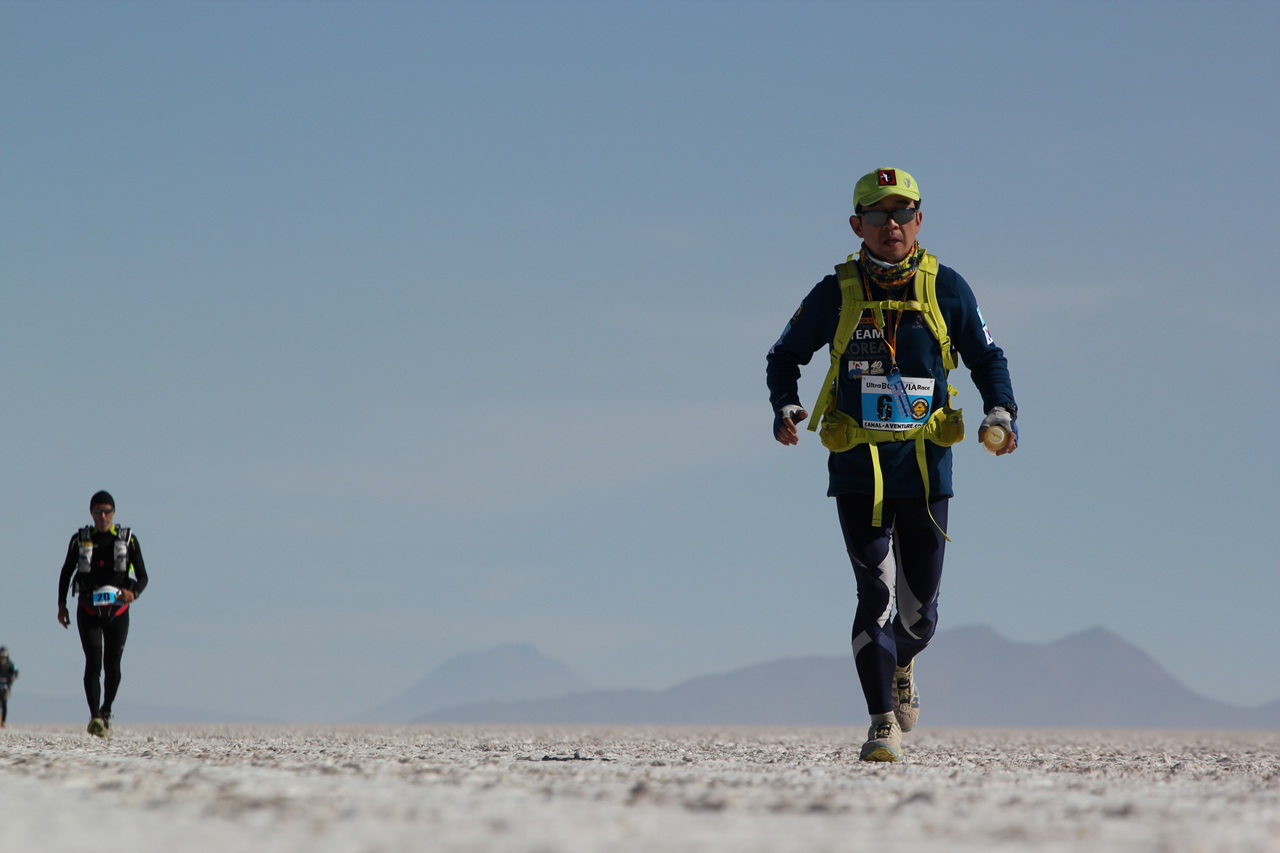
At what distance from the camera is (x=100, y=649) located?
1240 centimetres

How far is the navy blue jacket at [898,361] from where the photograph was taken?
7293mm

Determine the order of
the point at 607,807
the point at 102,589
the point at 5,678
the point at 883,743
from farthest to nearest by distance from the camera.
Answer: the point at 5,678, the point at 102,589, the point at 883,743, the point at 607,807

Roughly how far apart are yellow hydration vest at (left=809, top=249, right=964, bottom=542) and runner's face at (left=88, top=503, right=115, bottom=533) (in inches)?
293

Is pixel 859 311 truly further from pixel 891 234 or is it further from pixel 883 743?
pixel 883 743

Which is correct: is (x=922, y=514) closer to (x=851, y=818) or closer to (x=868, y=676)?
(x=868, y=676)

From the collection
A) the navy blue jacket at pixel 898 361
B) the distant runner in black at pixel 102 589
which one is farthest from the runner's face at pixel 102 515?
the navy blue jacket at pixel 898 361

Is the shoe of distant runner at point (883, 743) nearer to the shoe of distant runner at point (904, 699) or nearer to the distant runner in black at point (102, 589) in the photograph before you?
the shoe of distant runner at point (904, 699)

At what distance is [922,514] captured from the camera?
736cm

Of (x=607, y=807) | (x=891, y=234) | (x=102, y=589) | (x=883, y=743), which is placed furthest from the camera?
(x=102, y=589)

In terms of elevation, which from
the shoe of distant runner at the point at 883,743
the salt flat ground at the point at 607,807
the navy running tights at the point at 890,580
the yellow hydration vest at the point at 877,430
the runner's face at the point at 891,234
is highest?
the runner's face at the point at 891,234

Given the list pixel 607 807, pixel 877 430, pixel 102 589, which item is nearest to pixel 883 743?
pixel 877 430

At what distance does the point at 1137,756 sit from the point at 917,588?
8.73 feet

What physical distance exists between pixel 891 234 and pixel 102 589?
8.00 metres

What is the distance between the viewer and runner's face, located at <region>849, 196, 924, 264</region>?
740 centimetres
